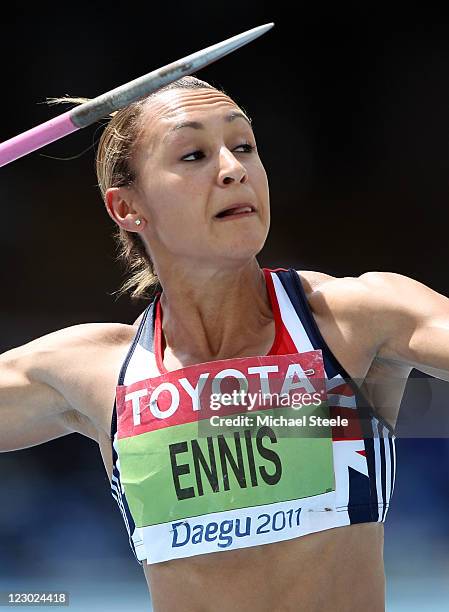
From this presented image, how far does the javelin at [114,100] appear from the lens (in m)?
1.60

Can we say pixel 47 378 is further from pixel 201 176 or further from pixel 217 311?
pixel 201 176

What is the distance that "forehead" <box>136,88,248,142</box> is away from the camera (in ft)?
6.66

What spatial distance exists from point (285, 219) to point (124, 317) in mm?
865

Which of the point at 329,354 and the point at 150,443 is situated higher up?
the point at 329,354

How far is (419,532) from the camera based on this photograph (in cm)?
424

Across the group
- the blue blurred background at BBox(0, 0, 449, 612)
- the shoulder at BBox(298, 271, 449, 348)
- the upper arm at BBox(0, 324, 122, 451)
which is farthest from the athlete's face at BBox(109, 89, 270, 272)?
the blue blurred background at BBox(0, 0, 449, 612)

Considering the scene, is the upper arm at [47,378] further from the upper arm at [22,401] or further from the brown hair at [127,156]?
the brown hair at [127,156]

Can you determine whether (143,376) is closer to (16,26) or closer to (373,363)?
(373,363)

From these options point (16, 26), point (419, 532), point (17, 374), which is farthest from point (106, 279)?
point (17, 374)

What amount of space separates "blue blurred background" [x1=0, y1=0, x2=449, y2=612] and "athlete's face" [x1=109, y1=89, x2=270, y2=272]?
8.26 ft

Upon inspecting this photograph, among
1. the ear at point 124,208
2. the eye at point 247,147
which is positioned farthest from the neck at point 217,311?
the eye at point 247,147

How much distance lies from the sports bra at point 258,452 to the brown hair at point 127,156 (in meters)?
0.38

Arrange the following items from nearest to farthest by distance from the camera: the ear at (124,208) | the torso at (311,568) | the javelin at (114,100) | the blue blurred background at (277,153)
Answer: the javelin at (114,100) → the torso at (311,568) → the ear at (124,208) → the blue blurred background at (277,153)

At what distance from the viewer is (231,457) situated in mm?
1977
